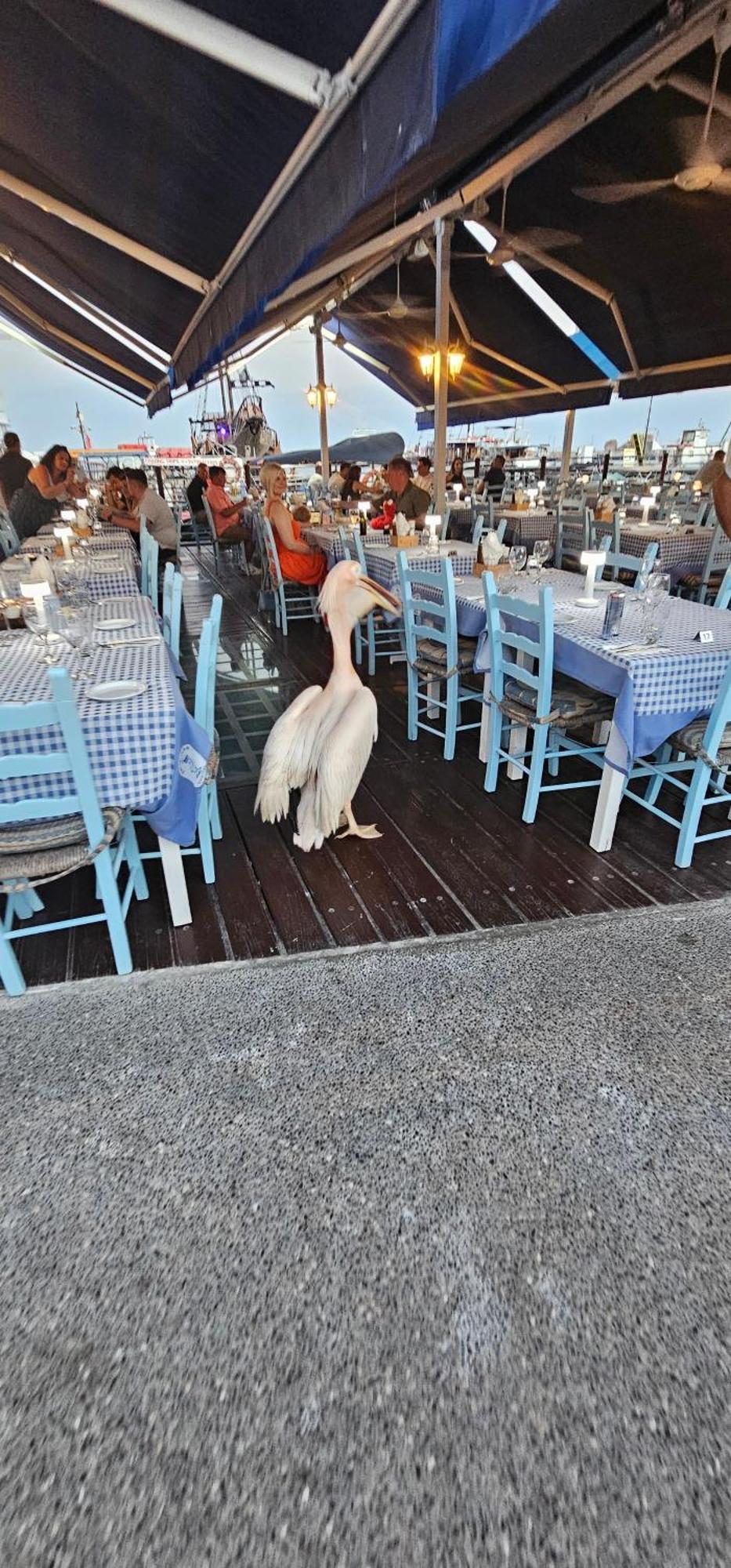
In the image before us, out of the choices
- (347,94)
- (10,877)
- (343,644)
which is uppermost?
(347,94)

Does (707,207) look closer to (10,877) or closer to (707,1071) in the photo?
(707,1071)

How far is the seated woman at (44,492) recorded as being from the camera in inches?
239

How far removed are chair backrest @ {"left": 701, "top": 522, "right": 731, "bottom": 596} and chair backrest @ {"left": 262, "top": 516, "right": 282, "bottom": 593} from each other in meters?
3.41

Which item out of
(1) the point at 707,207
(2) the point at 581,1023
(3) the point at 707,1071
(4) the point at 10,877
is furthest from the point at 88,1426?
(1) the point at 707,207

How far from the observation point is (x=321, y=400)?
1004 centimetres

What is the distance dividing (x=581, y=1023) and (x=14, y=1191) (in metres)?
1.41

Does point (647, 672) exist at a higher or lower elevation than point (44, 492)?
lower

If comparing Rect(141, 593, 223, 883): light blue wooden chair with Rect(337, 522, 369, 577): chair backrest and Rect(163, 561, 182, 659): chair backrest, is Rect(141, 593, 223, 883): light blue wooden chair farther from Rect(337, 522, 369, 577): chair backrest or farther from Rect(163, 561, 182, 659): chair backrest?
Rect(337, 522, 369, 577): chair backrest

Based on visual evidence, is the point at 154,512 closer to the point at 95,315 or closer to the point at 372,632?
the point at 372,632

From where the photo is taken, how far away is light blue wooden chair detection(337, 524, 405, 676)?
15.0 ft

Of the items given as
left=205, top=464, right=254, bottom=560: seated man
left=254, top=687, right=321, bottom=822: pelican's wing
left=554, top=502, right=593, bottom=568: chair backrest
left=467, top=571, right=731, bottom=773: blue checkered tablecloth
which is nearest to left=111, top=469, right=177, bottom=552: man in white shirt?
left=205, top=464, right=254, bottom=560: seated man

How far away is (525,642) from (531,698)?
32 cm

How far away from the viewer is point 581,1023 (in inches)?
71.3

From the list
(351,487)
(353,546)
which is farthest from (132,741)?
(351,487)
